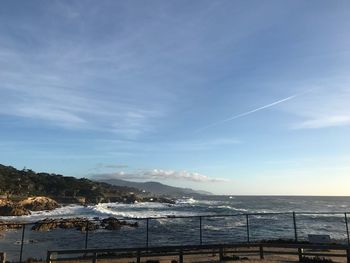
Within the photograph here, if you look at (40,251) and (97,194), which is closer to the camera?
(40,251)

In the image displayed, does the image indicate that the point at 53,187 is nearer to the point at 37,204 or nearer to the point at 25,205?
the point at 37,204

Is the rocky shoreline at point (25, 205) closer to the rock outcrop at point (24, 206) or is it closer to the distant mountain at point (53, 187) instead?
the rock outcrop at point (24, 206)

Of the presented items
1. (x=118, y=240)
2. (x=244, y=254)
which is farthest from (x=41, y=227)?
(x=244, y=254)

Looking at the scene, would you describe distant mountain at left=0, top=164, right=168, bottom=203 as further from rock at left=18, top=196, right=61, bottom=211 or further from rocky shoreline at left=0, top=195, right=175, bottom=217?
rock at left=18, top=196, right=61, bottom=211

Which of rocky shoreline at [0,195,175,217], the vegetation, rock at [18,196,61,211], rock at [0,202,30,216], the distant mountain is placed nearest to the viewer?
rock at [0,202,30,216]

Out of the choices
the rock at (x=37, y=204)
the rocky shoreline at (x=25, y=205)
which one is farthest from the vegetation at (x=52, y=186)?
the rock at (x=37, y=204)

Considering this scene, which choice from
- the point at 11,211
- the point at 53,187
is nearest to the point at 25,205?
the point at 11,211

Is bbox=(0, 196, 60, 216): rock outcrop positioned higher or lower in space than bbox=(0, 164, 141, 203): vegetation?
lower

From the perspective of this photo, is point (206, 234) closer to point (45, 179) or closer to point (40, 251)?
point (40, 251)

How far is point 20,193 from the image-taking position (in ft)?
420

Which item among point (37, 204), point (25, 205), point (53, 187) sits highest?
point (53, 187)

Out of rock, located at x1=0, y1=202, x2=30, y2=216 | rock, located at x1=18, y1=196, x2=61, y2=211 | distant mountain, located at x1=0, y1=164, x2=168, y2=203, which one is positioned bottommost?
rock, located at x1=0, y1=202, x2=30, y2=216

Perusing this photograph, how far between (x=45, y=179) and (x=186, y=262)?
533 ft

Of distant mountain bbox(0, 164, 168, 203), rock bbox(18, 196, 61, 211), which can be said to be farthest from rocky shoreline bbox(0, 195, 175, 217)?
distant mountain bbox(0, 164, 168, 203)
